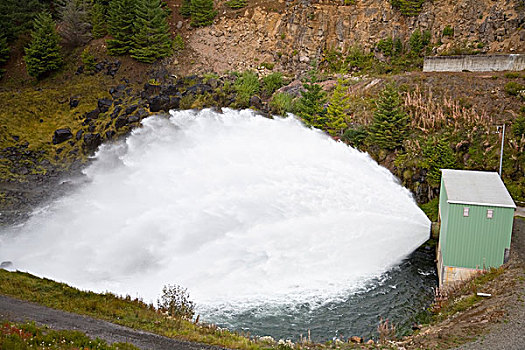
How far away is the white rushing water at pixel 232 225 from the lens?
2334 centimetres

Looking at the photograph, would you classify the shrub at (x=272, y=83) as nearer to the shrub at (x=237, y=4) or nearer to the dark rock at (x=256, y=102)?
the dark rock at (x=256, y=102)

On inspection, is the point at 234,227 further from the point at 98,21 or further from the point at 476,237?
the point at 98,21

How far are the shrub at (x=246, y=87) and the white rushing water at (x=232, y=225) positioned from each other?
8111 millimetres

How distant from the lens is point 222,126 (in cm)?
4050

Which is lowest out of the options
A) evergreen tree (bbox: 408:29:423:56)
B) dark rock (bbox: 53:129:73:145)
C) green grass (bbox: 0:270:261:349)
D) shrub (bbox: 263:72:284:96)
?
green grass (bbox: 0:270:261:349)

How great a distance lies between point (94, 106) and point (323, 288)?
35666 millimetres

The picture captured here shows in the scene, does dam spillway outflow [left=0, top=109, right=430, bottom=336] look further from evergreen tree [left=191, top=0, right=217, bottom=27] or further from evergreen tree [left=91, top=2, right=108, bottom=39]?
evergreen tree [left=91, top=2, right=108, bottom=39]

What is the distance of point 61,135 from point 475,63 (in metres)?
36.5

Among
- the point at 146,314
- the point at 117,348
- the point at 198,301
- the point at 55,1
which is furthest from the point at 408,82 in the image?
the point at 55,1

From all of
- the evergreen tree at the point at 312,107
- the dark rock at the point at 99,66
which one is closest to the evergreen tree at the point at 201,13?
the dark rock at the point at 99,66

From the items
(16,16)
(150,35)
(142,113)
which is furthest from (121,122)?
(16,16)

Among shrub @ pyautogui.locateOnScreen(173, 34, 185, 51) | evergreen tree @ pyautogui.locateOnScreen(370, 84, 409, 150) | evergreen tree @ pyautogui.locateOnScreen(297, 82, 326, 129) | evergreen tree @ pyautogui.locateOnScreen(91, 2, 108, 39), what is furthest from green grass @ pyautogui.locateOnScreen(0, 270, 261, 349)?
evergreen tree @ pyautogui.locateOnScreen(91, 2, 108, 39)

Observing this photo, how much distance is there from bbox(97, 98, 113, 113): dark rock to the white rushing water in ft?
41.4

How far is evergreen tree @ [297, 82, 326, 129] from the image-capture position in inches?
1564
